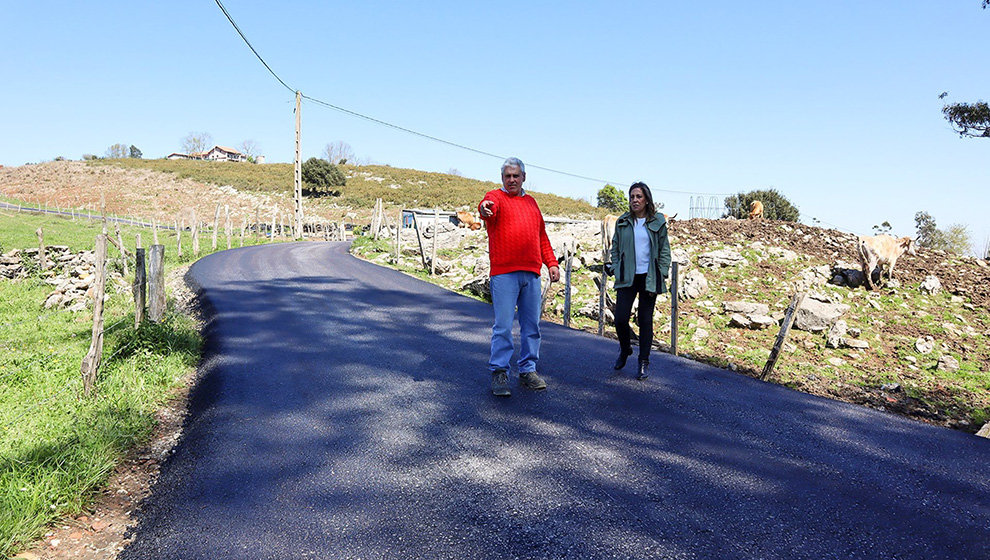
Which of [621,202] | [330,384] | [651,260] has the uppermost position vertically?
[621,202]

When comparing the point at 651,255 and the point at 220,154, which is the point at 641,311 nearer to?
the point at 651,255

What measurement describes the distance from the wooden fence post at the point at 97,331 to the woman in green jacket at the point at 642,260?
15.7ft

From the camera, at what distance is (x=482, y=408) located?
429 cm

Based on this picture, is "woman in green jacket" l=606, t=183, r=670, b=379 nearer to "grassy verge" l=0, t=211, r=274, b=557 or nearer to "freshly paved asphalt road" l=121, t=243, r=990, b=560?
"freshly paved asphalt road" l=121, t=243, r=990, b=560

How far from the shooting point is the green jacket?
17.0 feet

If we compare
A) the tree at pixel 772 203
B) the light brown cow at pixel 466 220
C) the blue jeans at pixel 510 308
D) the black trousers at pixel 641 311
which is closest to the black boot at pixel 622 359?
the black trousers at pixel 641 311

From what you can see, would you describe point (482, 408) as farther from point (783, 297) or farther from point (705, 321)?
point (783, 297)

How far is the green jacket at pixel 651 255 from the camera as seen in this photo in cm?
519

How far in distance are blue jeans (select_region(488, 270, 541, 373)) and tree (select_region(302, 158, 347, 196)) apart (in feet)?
221

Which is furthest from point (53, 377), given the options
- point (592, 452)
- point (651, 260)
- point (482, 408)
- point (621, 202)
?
point (621, 202)

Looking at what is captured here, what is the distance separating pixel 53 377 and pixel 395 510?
5859mm

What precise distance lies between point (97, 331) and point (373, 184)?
72.3 metres

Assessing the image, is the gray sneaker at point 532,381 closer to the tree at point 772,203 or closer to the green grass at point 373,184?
the tree at point 772,203

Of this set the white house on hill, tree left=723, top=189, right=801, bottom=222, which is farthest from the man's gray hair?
the white house on hill
